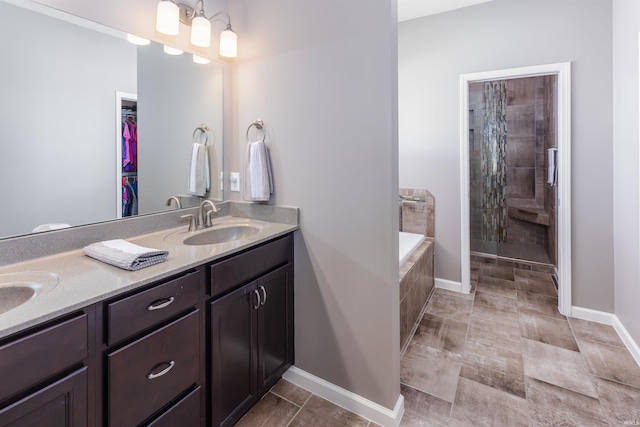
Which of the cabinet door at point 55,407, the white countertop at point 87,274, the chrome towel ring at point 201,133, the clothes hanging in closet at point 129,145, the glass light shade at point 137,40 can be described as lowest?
the cabinet door at point 55,407

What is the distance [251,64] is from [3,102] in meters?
1.19

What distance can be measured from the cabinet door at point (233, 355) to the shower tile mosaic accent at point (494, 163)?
164 inches

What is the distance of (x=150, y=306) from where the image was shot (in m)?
1.07

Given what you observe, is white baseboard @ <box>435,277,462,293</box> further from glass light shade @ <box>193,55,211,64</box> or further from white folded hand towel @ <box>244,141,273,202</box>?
glass light shade @ <box>193,55,211,64</box>

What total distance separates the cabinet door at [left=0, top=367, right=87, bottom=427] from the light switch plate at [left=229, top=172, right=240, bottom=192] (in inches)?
52.9

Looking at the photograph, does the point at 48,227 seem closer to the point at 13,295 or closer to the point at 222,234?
the point at 13,295

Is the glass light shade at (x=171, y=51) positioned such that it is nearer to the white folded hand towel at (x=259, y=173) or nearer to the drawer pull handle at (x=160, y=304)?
the white folded hand towel at (x=259, y=173)

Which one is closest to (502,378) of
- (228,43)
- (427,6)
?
(228,43)

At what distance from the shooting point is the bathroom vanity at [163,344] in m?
0.81

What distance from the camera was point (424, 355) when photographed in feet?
7.00

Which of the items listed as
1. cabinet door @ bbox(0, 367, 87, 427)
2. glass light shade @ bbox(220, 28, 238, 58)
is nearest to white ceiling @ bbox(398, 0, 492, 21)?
glass light shade @ bbox(220, 28, 238, 58)

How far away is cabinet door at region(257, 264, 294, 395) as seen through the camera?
1596 millimetres

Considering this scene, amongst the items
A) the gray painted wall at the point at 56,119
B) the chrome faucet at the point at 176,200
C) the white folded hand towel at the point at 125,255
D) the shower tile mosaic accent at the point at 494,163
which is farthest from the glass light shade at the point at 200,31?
the shower tile mosaic accent at the point at 494,163

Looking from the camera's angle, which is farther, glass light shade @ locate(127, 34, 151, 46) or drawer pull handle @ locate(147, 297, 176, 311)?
glass light shade @ locate(127, 34, 151, 46)
